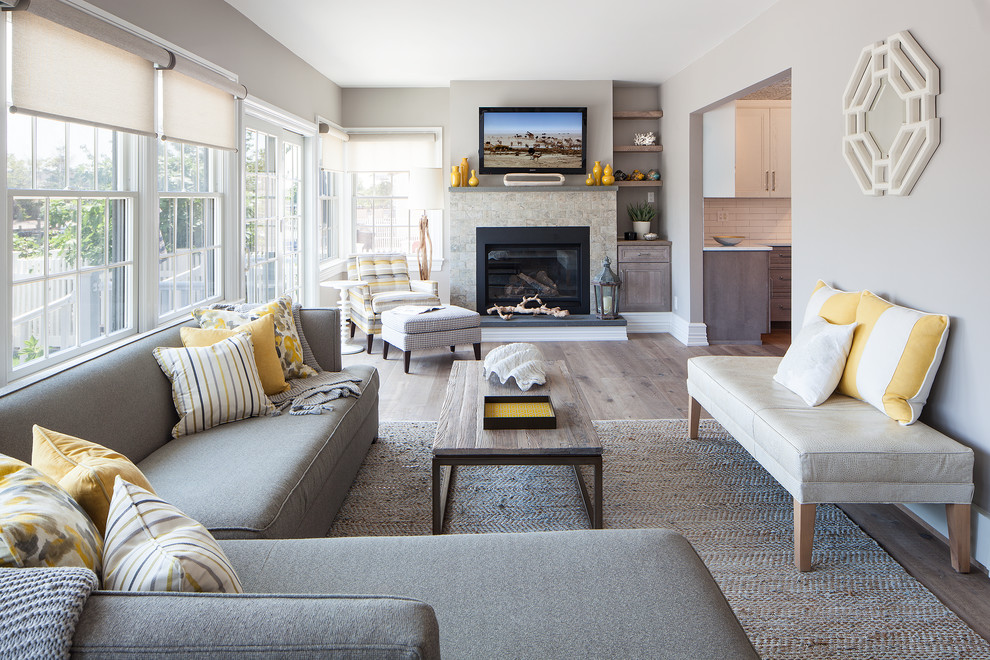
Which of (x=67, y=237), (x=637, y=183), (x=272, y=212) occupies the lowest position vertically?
(x=67, y=237)

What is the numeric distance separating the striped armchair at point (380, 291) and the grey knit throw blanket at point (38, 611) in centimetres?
540

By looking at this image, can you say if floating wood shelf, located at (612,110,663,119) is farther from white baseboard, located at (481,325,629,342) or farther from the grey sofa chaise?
the grey sofa chaise

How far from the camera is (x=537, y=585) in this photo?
4.94 feet

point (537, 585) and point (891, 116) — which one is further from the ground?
point (891, 116)

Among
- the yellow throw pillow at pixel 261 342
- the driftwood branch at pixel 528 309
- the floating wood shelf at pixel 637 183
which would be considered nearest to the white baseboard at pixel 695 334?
the driftwood branch at pixel 528 309

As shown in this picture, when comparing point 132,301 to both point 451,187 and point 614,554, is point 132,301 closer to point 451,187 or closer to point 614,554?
point 614,554

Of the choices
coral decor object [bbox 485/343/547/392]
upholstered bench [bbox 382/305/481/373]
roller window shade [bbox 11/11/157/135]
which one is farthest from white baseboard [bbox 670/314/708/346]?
roller window shade [bbox 11/11/157/135]

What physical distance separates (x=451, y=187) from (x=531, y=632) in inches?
251

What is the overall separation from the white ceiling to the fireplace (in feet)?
5.08

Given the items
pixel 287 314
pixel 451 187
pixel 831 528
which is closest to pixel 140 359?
pixel 287 314

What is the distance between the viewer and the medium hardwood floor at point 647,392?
243 cm

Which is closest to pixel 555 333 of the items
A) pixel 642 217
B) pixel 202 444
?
pixel 642 217

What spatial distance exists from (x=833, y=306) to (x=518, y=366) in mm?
1468

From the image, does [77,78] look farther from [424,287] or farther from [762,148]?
[762,148]
